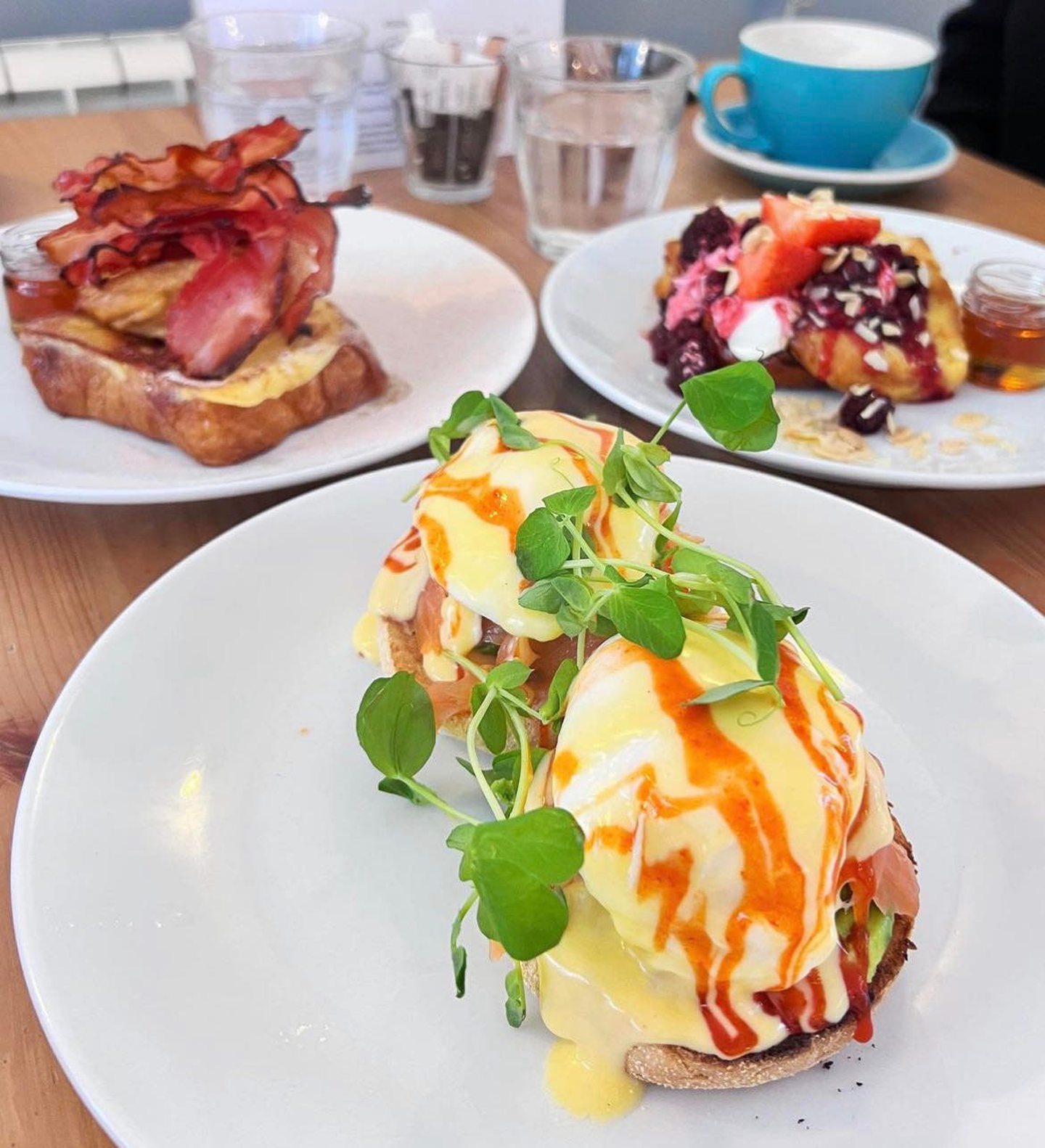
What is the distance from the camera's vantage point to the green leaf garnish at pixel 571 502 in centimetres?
87

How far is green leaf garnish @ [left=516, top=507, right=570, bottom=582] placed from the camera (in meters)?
0.85

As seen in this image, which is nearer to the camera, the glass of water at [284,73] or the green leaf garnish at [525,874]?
the green leaf garnish at [525,874]

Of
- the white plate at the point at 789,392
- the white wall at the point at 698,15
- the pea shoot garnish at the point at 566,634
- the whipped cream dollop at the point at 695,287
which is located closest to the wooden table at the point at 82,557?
the white plate at the point at 789,392

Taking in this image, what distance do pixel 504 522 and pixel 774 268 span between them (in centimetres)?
90

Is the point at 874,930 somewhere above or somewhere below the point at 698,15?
above

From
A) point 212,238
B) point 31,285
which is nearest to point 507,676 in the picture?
point 212,238

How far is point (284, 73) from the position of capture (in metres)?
1.94

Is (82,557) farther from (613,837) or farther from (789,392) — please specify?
(789,392)

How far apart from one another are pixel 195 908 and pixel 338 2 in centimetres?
189

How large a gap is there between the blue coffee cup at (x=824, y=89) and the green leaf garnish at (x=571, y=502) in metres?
1.67

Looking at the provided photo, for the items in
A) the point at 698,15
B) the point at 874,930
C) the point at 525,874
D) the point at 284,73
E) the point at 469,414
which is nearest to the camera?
the point at 525,874

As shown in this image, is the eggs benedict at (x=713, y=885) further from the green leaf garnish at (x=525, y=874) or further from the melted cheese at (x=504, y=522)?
the melted cheese at (x=504, y=522)

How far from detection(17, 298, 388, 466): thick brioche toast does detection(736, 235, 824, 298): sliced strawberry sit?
0.60 metres

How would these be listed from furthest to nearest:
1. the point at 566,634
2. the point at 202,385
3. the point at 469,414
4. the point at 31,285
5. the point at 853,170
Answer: the point at 853,170 < the point at 31,285 < the point at 202,385 < the point at 469,414 < the point at 566,634
